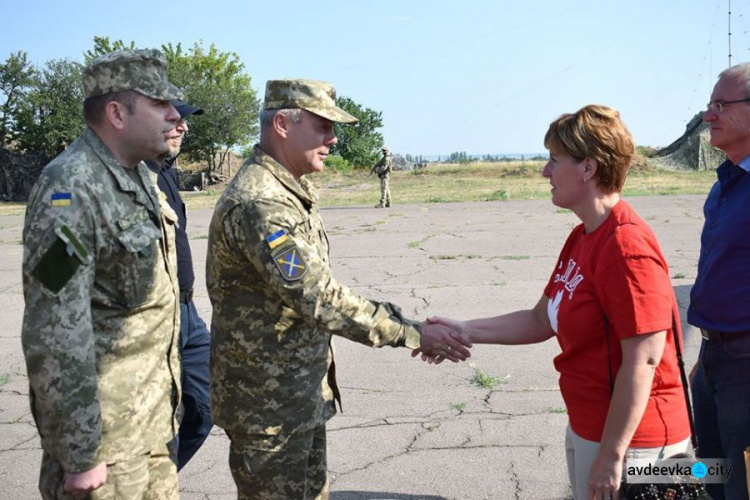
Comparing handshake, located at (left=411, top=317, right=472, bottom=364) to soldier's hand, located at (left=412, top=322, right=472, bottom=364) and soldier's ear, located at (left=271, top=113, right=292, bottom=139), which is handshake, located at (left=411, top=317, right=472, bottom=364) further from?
soldier's ear, located at (left=271, top=113, right=292, bottom=139)

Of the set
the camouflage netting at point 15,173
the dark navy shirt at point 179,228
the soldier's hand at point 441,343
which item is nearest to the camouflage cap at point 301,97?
the soldier's hand at point 441,343

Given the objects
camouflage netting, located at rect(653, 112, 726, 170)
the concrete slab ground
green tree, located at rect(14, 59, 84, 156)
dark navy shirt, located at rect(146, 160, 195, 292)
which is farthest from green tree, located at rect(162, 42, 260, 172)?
dark navy shirt, located at rect(146, 160, 195, 292)

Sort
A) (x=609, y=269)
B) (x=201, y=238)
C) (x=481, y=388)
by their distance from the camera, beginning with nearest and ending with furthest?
(x=609, y=269)
(x=481, y=388)
(x=201, y=238)

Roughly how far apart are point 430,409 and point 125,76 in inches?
138

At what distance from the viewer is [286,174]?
315cm

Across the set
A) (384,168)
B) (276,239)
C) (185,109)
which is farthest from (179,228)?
(384,168)

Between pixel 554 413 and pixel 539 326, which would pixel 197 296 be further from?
pixel 539 326

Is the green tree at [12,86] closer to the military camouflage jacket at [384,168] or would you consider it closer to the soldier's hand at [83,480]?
the military camouflage jacket at [384,168]

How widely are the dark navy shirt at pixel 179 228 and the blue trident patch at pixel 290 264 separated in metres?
1.59

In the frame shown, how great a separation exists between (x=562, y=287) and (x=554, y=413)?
2685mm

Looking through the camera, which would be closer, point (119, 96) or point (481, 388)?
point (119, 96)

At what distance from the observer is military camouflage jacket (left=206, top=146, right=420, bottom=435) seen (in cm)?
294

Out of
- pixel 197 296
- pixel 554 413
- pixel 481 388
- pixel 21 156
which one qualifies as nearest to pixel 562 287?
pixel 554 413

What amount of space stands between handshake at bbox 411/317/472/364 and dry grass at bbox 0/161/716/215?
20065 millimetres
